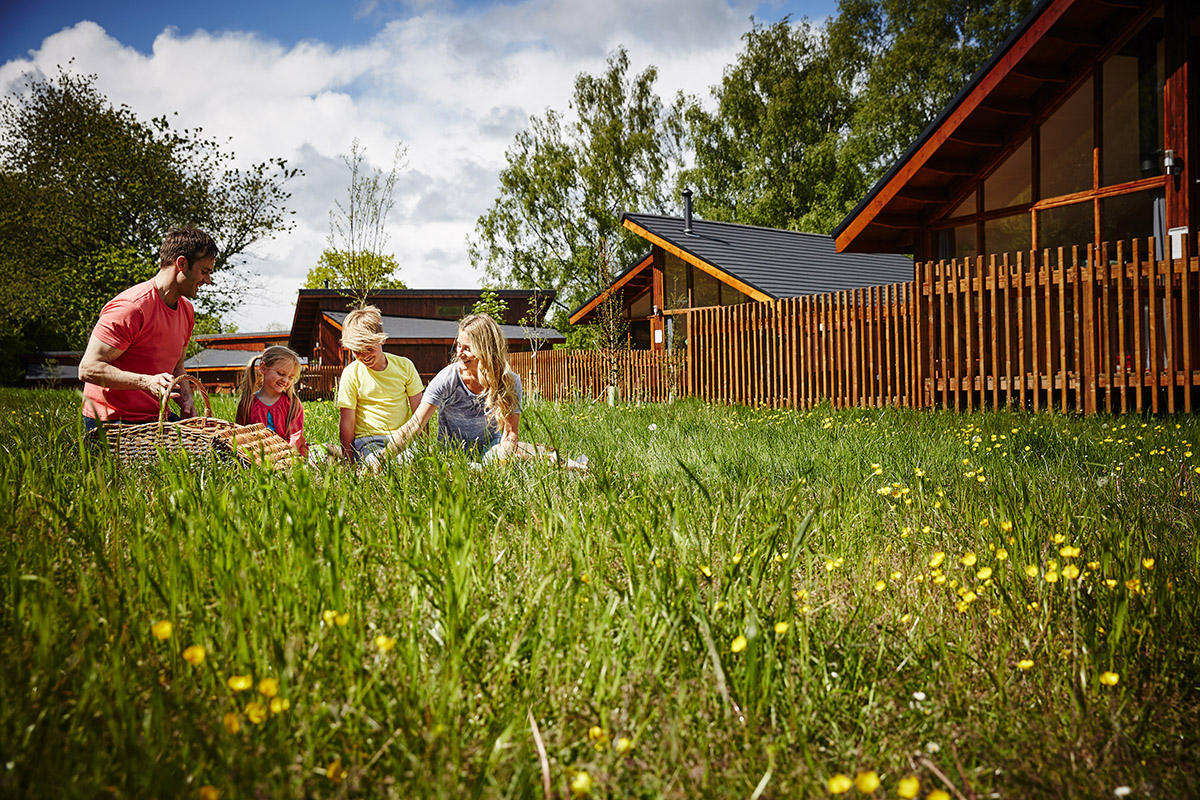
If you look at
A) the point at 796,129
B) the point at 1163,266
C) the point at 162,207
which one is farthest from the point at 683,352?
the point at 162,207

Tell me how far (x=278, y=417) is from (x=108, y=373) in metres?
1.25

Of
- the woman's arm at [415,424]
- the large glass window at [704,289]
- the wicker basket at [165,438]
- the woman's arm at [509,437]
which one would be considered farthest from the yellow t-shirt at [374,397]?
the large glass window at [704,289]

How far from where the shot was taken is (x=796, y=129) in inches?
1309

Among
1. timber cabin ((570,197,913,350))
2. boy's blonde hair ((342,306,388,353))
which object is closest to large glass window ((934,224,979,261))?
timber cabin ((570,197,913,350))

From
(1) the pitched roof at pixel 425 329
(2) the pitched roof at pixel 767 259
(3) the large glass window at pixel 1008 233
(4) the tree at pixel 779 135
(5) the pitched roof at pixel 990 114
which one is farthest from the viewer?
(4) the tree at pixel 779 135

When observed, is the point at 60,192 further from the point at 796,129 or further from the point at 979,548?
the point at 979,548

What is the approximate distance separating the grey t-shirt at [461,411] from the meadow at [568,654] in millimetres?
2449

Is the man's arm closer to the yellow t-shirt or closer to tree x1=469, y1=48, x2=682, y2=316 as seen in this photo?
the yellow t-shirt

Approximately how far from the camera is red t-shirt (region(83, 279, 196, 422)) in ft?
13.6

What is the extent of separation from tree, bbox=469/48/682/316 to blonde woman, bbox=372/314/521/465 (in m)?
32.0

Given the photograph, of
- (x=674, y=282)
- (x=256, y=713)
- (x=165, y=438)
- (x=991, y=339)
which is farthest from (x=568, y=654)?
(x=674, y=282)

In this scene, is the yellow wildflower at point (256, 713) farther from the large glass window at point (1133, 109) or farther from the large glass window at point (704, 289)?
the large glass window at point (704, 289)

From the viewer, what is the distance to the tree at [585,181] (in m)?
36.1

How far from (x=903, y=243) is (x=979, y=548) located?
1235 centimetres
